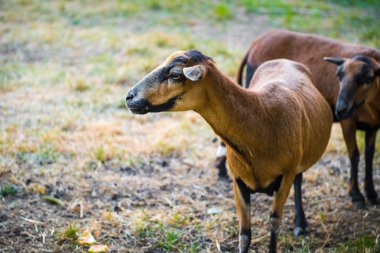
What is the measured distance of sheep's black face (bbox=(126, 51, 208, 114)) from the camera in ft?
11.7

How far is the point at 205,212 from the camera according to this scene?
5277 millimetres

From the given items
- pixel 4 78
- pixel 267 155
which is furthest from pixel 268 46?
pixel 4 78

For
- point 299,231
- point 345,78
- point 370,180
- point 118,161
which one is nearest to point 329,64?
point 345,78

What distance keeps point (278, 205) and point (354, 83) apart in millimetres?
1754

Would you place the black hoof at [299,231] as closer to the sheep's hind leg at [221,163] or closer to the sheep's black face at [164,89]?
the sheep's hind leg at [221,163]

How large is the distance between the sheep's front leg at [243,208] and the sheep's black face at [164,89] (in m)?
1.01

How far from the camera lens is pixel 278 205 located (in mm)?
4215

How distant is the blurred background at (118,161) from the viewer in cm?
476

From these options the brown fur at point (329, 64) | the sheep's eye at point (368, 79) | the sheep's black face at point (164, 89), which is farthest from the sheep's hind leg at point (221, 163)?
the sheep's black face at point (164, 89)

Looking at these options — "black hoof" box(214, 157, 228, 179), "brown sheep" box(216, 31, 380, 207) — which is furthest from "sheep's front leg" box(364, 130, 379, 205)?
"black hoof" box(214, 157, 228, 179)

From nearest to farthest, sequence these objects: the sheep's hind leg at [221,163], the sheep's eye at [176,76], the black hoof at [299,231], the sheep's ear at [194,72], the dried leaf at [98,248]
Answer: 1. the sheep's ear at [194,72]
2. the sheep's eye at [176,76]
3. the dried leaf at [98,248]
4. the black hoof at [299,231]
5. the sheep's hind leg at [221,163]

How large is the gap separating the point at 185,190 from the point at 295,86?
1.90 meters

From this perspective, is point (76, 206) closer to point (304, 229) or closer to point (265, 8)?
point (304, 229)

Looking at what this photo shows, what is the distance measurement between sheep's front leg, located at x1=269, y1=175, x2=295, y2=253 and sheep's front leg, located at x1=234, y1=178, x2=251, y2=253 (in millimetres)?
209
